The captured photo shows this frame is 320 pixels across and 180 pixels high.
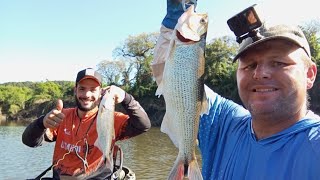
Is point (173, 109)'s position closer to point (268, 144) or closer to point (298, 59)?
point (268, 144)

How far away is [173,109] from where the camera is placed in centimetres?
238

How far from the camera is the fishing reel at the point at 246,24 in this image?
2.15 metres

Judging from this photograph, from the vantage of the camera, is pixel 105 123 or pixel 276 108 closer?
pixel 276 108

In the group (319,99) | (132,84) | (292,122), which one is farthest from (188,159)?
(132,84)

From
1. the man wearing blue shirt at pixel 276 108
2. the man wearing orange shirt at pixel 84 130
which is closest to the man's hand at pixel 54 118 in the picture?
the man wearing orange shirt at pixel 84 130

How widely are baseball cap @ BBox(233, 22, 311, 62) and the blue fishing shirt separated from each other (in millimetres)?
422

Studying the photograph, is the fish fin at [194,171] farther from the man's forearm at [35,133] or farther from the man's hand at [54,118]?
the man's forearm at [35,133]

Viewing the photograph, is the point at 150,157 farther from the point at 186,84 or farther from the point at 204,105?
the point at 186,84

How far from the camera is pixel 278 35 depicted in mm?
2035

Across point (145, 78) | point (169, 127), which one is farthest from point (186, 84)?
point (145, 78)

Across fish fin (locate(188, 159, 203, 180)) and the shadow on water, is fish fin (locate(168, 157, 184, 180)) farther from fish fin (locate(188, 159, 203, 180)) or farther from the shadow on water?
the shadow on water

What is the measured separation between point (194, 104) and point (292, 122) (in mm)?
595

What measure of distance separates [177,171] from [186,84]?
0.54m

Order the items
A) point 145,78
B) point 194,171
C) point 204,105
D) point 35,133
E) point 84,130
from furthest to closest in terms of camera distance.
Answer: point 145,78
point 84,130
point 35,133
point 204,105
point 194,171
